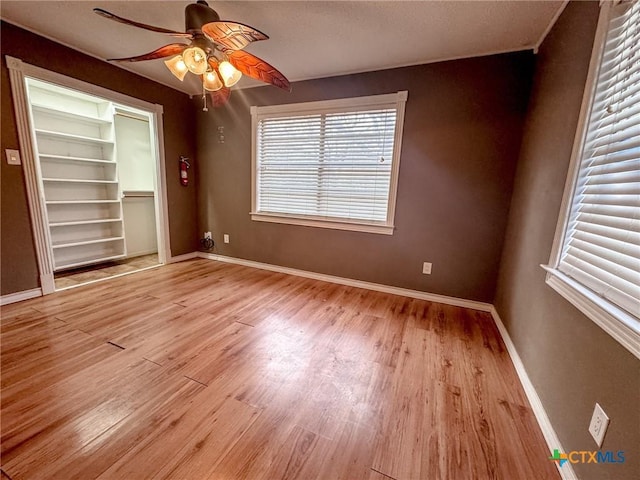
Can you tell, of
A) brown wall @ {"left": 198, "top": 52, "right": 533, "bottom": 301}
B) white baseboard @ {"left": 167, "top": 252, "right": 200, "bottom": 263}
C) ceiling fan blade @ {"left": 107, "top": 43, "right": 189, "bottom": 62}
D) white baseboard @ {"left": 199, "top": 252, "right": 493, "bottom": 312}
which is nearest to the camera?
ceiling fan blade @ {"left": 107, "top": 43, "right": 189, "bottom": 62}

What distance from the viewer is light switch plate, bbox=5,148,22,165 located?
2260 mm

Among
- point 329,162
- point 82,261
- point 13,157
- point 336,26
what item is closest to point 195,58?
point 336,26

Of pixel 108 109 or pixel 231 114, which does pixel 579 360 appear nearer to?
pixel 231 114

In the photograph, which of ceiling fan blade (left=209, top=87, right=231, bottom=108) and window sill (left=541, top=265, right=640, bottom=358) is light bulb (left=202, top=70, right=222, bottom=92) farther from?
window sill (left=541, top=265, right=640, bottom=358)

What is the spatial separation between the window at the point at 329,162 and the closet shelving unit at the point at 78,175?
2.06 metres

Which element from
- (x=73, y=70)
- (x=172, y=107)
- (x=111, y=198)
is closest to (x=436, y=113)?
(x=172, y=107)

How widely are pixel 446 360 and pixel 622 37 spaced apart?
6.23 feet

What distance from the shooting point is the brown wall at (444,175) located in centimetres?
235

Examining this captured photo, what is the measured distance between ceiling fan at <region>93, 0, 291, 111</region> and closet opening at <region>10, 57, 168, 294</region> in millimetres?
1793

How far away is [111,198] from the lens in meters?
3.69

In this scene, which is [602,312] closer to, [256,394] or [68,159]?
[256,394]

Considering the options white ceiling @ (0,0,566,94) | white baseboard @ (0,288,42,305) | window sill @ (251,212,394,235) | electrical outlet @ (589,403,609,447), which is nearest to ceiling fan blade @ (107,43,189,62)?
white ceiling @ (0,0,566,94)

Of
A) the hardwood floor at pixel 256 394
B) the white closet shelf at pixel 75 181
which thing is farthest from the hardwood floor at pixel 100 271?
the white closet shelf at pixel 75 181

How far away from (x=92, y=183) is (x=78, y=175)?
16 cm
